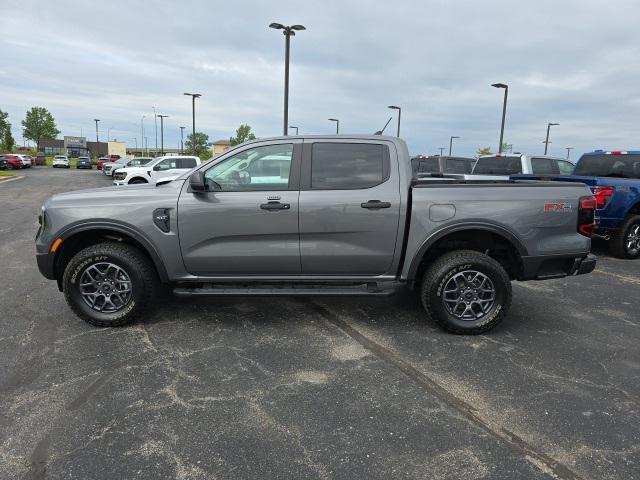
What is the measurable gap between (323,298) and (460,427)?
2761 millimetres

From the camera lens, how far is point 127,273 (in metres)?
4.39

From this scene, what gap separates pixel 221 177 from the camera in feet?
14.5

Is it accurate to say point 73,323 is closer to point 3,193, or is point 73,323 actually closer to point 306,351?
point 306,351

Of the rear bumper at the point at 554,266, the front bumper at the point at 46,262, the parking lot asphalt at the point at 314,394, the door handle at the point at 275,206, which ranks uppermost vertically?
the door handle at the point at 275,206

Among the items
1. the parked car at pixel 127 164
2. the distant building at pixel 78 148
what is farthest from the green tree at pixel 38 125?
the parked car at pixel 127 164

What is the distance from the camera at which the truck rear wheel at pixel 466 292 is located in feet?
14.2

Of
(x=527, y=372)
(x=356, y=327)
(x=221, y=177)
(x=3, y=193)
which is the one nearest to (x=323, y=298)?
(x=356, y=327)

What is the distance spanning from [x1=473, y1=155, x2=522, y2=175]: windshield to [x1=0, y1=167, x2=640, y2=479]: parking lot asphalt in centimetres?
651

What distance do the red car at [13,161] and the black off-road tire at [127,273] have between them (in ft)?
147

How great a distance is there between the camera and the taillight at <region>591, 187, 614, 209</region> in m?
7.75

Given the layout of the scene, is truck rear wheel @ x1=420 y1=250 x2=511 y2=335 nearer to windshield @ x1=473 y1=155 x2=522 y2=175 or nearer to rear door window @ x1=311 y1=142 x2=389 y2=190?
rear door window @ x1=311 y1=142 x2=389 y2=190

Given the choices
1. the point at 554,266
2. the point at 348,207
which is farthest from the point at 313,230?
the point at 554,266

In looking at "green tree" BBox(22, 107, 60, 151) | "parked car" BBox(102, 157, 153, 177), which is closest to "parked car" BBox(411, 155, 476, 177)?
"parked car" BBox(102, 157, 153, 177)

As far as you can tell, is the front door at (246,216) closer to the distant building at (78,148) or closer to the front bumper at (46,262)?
→ the front bumper at (46,262)
